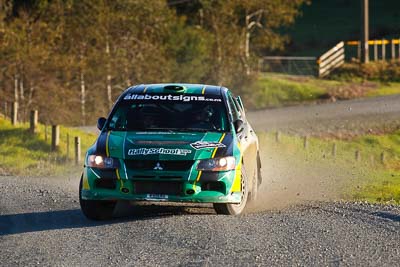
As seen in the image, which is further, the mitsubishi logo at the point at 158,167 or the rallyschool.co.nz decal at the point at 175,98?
the rallyschool.co.nz decal at the point at 175,98

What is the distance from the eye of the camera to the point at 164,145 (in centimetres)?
1134

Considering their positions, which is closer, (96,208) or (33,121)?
(96,208)

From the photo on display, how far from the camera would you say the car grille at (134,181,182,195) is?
36.8 feet

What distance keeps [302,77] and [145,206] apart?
139ft

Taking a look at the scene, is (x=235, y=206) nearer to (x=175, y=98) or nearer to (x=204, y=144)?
(x=204, y=144)

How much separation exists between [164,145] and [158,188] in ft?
1.56

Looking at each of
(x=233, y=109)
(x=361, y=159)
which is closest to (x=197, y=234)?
(x=233, y=109)

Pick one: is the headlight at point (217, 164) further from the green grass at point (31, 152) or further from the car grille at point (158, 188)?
the green grass at point (31, 152)

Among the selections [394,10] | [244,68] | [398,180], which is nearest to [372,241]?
[398,180]

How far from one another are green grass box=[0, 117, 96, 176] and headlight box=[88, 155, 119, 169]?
785 centimetres

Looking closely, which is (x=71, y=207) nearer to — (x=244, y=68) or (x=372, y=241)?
(x=372, y=241)

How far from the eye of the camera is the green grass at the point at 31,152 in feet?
68.1

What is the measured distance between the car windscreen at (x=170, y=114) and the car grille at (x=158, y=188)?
1039mm

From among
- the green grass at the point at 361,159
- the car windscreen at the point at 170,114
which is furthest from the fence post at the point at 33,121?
the car windscreen at the point at 170,114
